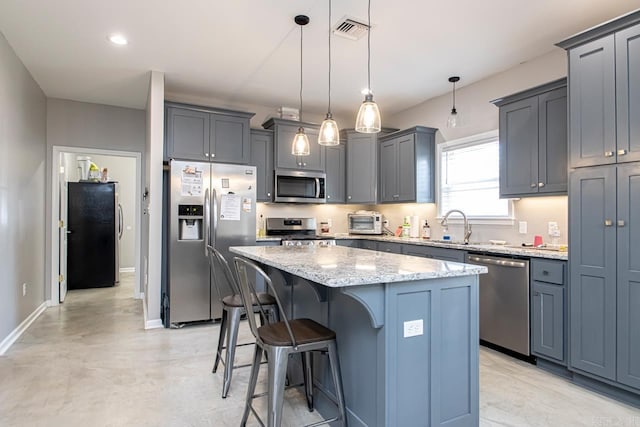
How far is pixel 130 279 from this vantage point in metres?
7.04

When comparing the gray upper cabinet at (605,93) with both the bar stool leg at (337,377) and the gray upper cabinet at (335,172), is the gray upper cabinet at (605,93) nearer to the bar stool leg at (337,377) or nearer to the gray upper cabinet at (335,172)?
the bar stool leg at (337,377)

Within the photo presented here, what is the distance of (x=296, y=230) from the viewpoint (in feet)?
17.3

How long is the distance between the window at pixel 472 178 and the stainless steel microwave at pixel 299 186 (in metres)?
1.61

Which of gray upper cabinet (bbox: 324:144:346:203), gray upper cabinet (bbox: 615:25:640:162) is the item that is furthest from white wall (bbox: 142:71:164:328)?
gray upper cabinet (bbox: 615:25:640:162)

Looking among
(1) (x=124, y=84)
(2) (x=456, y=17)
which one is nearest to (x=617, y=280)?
(2) (x=456, y=17)

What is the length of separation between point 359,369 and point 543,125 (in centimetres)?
266

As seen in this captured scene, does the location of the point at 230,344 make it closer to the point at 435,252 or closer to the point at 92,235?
the point at 435,252

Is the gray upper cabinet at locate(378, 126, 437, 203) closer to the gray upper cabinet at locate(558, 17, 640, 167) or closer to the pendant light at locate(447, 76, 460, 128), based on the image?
the pendant light at locate(447, 76, 460, 128)

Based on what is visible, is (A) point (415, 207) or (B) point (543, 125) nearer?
(B) point (543, 125)

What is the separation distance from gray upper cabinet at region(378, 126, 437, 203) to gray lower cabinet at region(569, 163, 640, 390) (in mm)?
2106

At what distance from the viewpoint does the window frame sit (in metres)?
3.81

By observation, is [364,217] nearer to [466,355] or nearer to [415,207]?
[415,207]

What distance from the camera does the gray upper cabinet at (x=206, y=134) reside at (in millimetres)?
4230

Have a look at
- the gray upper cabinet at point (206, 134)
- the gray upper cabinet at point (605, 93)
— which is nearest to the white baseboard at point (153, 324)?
the gray upper cabinet at point (206, 134)
